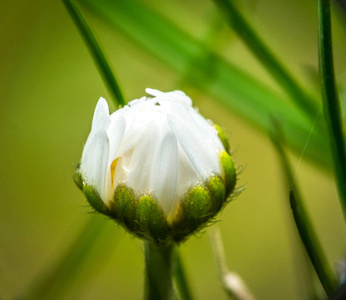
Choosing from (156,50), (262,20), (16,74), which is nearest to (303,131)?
(156,50)

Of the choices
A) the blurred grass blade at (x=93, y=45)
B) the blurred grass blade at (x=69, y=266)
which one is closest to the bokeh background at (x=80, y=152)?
the blurred grass blade at (x=69, y=266)

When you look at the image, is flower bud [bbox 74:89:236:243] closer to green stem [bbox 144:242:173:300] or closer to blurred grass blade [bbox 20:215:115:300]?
green stem [bbox 144:242:173:300]

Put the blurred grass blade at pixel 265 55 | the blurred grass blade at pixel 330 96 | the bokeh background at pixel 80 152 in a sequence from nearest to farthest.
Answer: the blurred grass blade at pixel 330 96
the blurred grass blade at pixel 265 55
the bokeh background at pixel 80 152

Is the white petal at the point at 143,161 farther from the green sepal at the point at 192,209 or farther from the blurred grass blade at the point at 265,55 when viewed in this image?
the blurred grass blade at the point at 265,55

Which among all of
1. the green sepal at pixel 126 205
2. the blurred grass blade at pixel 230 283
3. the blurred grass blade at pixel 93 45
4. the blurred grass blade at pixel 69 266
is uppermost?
the blurred grass blade at pixel 93 45

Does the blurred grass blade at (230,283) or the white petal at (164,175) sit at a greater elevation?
the white petal at (164,175)

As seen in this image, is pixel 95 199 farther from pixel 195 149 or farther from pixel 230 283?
pixel 230 283

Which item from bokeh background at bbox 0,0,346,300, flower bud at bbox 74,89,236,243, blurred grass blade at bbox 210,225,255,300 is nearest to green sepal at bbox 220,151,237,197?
flower bud at bbox 74,89,236,243

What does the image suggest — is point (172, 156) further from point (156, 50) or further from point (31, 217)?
point (31, 217)
